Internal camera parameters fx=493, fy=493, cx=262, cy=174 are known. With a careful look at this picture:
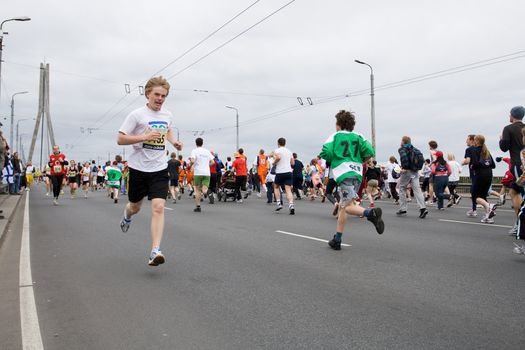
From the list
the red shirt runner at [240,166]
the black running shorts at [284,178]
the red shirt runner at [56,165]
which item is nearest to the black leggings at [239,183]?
the red shirt runner at [240,166]

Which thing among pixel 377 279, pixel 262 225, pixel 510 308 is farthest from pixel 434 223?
pixel 510 308

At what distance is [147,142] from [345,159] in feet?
9.18

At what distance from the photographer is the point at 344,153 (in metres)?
6.88

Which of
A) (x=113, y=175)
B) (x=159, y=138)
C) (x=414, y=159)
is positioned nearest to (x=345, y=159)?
(x=159, y=138)

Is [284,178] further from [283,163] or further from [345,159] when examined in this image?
[345,159]

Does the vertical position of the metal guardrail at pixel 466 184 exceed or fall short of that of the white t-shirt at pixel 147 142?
it falls short

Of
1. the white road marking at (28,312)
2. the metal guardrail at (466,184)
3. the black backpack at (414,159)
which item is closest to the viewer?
the white road marking at (28,312)

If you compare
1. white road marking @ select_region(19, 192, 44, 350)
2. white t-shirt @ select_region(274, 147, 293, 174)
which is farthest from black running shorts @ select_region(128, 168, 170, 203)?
white t-shirt @ select_region(274, 147, 293, 174)

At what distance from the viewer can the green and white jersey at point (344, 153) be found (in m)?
6.83

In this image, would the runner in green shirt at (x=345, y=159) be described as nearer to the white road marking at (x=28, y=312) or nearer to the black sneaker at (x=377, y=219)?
the black sneaker at (x=377, y=219)

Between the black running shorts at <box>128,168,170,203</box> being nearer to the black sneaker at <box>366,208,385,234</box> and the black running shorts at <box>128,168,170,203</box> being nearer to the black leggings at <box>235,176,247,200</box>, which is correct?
the black sneaker at <box>366,208,385,234</box>

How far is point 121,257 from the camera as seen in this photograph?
636cm

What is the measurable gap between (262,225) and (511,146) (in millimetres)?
4841

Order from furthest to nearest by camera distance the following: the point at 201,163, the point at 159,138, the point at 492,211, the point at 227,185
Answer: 1. the point at 227,185
2. the point at 201,163
3. the point at 492,211
4. the point at 159,138
